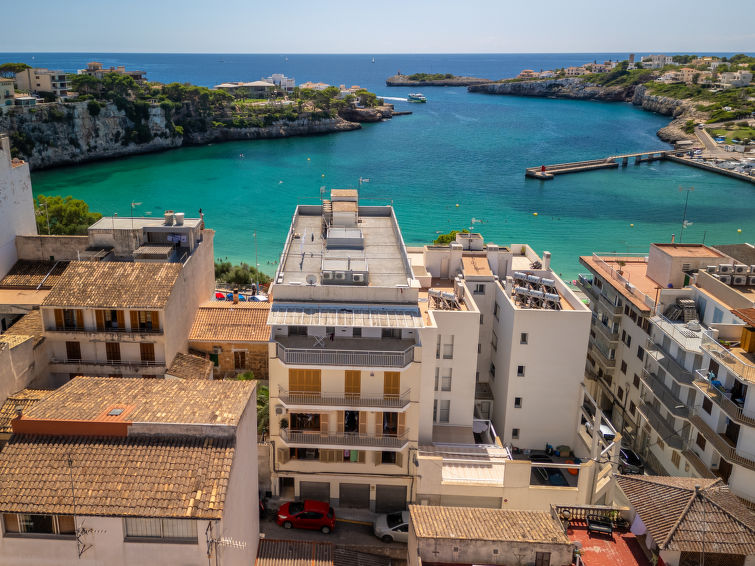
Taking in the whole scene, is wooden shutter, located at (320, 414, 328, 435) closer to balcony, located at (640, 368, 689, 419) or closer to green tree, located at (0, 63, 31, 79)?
balcony, located at (640, 368, 689, 419)

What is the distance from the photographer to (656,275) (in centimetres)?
4088

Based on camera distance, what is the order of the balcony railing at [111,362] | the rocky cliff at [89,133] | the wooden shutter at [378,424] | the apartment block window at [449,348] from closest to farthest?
the wooden shutter at [378,424]
the apartment block window at [449,348]
the balcony railing at [111,362]
the rocky cliff at [89,133]

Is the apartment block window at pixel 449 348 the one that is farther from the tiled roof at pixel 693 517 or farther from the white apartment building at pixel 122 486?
the white apartment building at pixel 122 486

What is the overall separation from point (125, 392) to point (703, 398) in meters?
25.9

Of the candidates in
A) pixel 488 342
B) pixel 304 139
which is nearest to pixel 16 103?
pixel 304 139

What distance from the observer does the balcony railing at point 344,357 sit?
27.6m

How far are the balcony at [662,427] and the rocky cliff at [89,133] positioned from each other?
11113 centimetres

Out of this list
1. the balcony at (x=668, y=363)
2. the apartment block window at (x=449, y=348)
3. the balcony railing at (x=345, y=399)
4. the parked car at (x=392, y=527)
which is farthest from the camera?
the apartment block window at (x=449, y=348)

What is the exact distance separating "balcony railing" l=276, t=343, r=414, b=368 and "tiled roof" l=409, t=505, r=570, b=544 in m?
6.65

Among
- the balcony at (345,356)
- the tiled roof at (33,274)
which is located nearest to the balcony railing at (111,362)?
the tiled roof at (33,274)

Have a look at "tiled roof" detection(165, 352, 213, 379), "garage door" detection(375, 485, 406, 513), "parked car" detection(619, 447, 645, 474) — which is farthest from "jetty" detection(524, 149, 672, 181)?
"garage door" detection(375, 485, 406, 513)

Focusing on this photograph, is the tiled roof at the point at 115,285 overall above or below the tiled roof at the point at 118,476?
above

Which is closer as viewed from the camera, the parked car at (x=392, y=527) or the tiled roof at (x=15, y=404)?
the tiled roof at (x=15, y=404)

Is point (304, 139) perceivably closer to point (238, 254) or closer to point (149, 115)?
point (149, 115)
